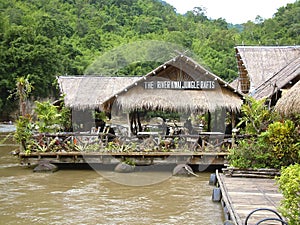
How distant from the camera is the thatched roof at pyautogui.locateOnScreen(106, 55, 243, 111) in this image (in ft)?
45.7

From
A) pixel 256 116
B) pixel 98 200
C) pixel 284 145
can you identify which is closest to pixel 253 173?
pixel 284 145

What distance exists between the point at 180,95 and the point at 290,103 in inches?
205

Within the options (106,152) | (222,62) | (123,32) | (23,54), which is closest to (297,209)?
(106,152)

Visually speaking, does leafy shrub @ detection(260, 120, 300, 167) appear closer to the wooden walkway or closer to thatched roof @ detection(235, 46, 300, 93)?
the wooden walkway

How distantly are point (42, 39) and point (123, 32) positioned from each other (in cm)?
1710

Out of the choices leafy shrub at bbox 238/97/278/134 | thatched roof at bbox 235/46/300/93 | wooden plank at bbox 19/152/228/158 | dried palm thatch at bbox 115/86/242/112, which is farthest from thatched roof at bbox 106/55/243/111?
thatched roof at bbox 235/46/300/93

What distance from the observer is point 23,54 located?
113 feet

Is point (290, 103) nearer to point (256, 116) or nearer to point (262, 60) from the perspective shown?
point (256, 116)

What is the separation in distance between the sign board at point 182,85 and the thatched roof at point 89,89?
325 centimetres

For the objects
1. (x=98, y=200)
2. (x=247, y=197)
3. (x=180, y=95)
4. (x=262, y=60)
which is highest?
(x=262, y=60)

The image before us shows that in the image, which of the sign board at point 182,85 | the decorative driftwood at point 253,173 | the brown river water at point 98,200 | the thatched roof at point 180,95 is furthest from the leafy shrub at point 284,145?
the sign board at point 182,85

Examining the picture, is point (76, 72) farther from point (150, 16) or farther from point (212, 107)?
point (212, 107)

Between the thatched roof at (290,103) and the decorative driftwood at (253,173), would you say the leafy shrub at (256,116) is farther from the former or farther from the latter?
the decorative driftwood at (253,173)

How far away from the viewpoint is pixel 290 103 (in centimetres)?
952
